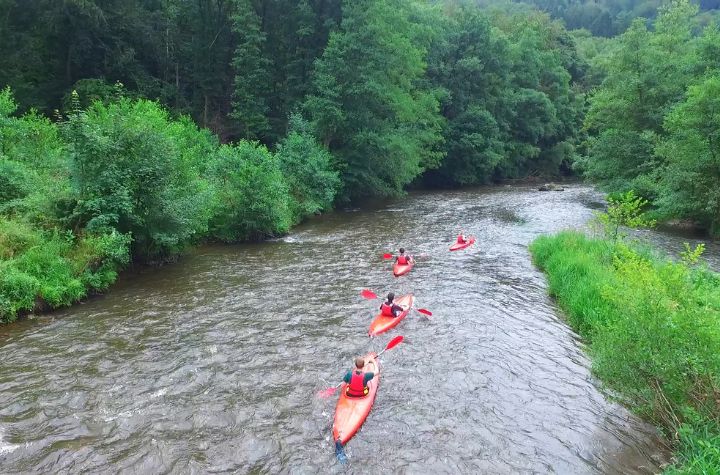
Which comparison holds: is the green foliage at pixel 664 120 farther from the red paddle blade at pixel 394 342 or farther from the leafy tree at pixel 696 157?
the red paddle blade at pixel 394 342

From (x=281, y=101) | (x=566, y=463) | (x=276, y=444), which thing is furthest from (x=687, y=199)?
(x=281, y=101)

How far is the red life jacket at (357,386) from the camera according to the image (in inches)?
299

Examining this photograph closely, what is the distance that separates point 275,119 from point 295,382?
27.4 metres

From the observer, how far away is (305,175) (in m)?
24.9

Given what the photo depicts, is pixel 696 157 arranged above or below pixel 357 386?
above

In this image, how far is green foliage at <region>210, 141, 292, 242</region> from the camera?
18.8 m

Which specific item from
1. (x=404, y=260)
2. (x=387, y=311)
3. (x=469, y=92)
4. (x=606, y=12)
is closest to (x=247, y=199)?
(x=404, y=260)

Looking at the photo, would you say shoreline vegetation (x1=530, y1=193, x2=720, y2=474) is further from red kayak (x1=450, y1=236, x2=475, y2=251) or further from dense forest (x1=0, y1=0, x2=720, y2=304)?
dense forest (x1=0, y1=0, x2=720, y2=304)

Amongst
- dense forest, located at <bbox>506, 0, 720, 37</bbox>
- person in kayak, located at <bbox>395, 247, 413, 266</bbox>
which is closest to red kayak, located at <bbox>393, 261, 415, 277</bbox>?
person in kayak, located at <bbox>395, 247, 413, 266</bbox>

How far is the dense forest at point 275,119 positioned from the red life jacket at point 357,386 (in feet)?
26.0

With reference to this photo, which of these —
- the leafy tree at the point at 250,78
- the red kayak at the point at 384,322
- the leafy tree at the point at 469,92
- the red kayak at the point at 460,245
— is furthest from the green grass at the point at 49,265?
the leafy tree at the point at 469,92

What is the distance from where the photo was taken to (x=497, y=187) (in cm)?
4175

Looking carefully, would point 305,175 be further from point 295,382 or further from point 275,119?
point 295,382

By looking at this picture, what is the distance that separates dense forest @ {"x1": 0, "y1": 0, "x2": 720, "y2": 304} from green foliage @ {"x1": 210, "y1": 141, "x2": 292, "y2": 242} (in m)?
0.08
